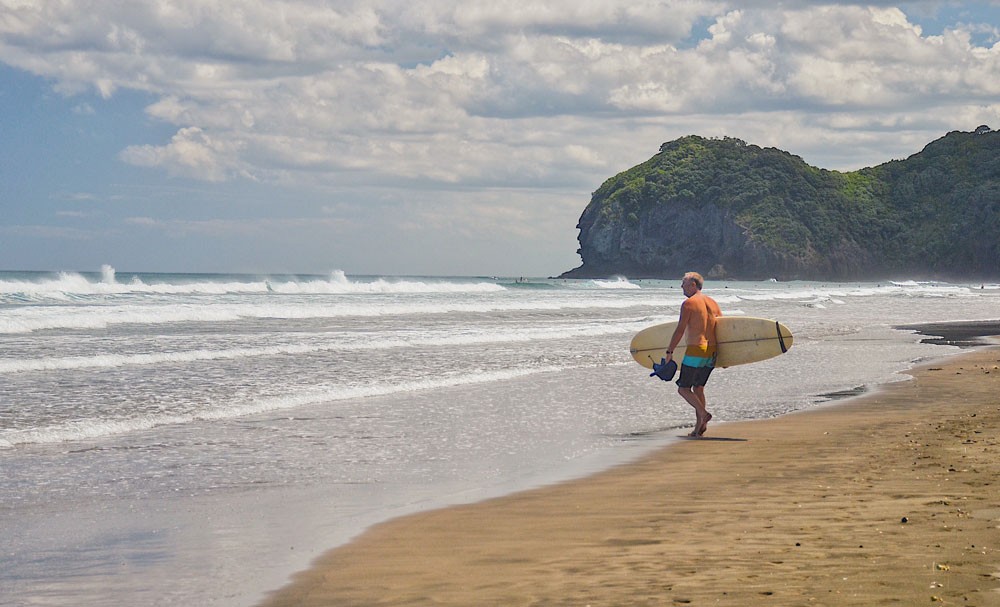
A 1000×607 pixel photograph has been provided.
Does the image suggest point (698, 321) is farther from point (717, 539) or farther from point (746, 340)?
point (717, 539)

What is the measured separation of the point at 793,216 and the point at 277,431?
541 ft

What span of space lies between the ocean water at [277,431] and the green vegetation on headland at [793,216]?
142 m

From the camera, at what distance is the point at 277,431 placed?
10.9 m

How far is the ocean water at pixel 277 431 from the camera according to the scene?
598 cm

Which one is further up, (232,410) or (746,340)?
(746,340)

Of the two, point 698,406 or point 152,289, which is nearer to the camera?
point 698,406

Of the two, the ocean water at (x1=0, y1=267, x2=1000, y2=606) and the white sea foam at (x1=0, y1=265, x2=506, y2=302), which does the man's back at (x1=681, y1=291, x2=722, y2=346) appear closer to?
the ocean water at (x1=0, y1=267, x2=1000, y2=606)

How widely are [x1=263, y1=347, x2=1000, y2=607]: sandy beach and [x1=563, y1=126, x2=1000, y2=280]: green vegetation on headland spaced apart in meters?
157

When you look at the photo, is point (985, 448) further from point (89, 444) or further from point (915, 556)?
point (89, 444)

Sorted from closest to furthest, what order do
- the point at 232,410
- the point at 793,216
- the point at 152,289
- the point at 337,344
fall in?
the point at 232,410
the point at 337,344
the point at 152,289
the point at 793,216

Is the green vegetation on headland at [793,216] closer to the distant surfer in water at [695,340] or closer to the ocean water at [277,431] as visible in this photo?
the ocean water at [277,431]

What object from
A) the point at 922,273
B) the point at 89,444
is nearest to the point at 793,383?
the point at 89,444

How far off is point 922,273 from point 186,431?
165m

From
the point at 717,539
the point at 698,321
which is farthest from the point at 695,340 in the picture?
the point at 717,539
